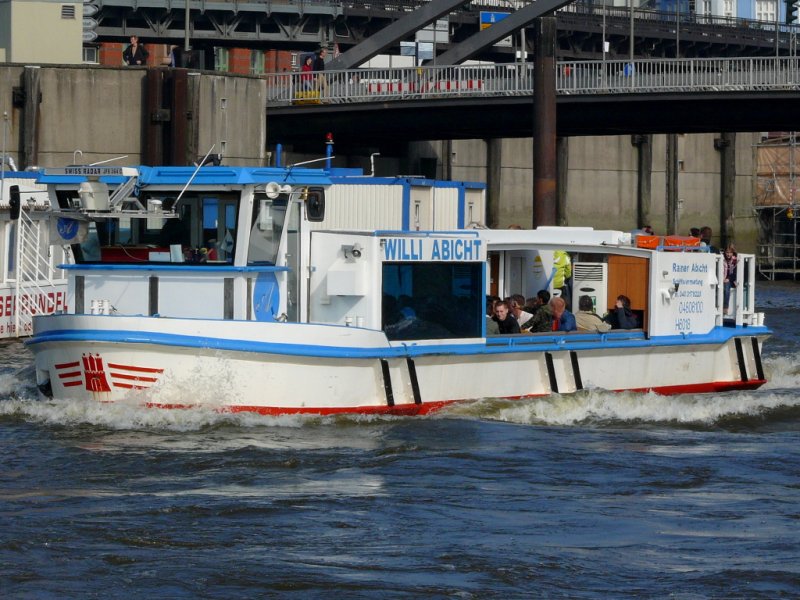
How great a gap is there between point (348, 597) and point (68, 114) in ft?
116

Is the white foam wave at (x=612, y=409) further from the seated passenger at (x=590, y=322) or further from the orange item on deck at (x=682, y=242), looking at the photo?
the orange item on deck at (x=682, y=242)

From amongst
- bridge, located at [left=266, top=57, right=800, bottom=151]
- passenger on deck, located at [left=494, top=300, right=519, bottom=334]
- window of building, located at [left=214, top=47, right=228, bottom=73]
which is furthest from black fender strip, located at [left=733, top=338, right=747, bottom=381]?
window of building, located at [left=214, top=47, right=228, bottom=73]

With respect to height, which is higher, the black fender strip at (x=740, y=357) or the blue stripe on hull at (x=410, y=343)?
the blue stripe on hull at (x=410, y=343)

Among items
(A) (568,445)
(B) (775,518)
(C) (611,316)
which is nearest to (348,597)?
(B) (775,518)

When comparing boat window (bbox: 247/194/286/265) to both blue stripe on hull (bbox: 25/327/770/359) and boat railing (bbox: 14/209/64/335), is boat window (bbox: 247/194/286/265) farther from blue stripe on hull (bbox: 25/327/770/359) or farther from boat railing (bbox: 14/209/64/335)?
boat railing (bbox: 14/209/64/335)

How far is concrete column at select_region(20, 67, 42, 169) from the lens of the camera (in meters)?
44.6

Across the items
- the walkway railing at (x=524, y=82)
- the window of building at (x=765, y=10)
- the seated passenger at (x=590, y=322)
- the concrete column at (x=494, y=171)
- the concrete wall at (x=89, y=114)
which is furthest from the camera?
the window of building at (x=765, y=10)

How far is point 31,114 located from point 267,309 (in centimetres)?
2708

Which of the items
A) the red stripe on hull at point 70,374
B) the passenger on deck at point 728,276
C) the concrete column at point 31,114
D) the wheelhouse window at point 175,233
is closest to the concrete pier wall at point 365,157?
the concrete column at point 31,114

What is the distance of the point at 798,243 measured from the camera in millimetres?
74750

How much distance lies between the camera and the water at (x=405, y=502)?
476 inches

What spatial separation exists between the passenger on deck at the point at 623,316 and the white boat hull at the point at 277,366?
1.32 m

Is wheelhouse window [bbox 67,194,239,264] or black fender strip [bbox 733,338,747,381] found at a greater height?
wheelhouse window [bbox 67,194,239,264]

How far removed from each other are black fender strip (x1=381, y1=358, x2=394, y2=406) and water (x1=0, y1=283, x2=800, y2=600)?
229 millimetres
